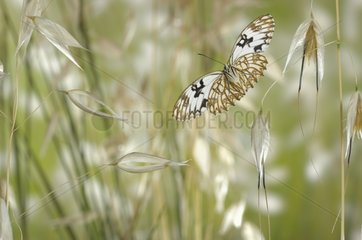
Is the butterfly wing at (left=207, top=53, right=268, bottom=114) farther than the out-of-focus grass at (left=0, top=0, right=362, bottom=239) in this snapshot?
No

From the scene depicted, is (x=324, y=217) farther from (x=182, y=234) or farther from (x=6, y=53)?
(x=6, y=53)
